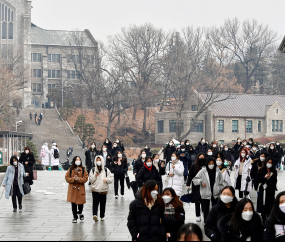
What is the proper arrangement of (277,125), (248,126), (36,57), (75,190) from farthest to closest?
(36,57) < (277,125) < (248,126) < (75,190)

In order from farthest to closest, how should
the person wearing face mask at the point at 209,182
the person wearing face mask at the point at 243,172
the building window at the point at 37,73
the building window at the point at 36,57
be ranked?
the building window at the point at 36,57 < the building window at the point at 37,73 < the person wearing face mask at the point at 243,172 < the person wearing face mask at the point at 209,182

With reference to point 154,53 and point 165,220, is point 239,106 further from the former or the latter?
point 165,220

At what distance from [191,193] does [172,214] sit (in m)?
4.92

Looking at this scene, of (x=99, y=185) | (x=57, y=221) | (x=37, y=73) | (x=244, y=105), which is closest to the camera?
→ (x=99, y=185)

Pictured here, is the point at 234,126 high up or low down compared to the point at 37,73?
down

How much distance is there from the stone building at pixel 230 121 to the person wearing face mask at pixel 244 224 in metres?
65.1

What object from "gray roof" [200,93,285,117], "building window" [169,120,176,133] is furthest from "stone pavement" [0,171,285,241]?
"gray roof" [200,93,285,117]

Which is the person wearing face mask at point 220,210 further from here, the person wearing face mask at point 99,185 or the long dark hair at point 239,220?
the person wearing face mask at point 99,185

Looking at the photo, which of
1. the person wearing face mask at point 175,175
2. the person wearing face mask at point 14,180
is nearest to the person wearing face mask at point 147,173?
the person wearing face mask at point 175,175

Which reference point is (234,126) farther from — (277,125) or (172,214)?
(172,214)

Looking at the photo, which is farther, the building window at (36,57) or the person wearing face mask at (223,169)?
the building window at (36,57)

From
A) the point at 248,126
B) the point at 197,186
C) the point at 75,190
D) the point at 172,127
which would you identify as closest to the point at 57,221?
the point at 75,190

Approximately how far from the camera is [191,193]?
41.9ft

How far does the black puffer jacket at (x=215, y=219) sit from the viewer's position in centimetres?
727
